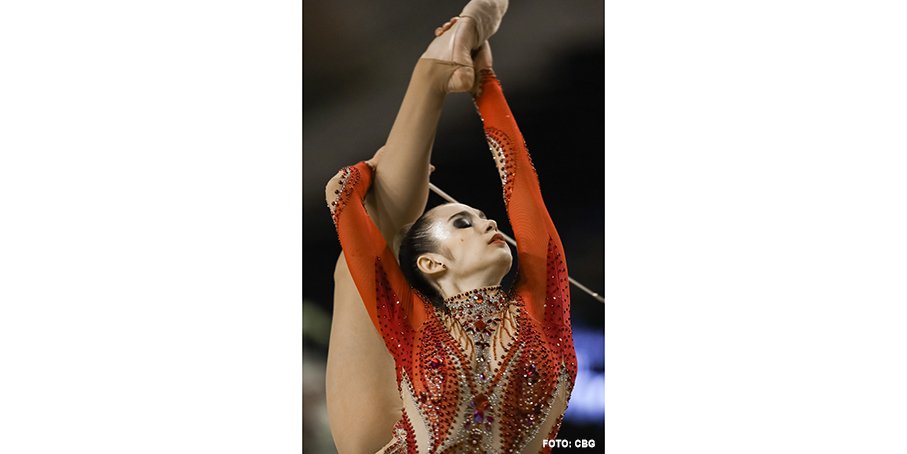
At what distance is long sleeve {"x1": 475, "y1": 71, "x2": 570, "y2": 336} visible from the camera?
2668mm

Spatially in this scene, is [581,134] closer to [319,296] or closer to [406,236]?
[406,236]

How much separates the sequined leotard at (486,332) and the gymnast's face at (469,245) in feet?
0.16

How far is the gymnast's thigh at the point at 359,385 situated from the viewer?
2.72m

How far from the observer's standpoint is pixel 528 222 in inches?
106

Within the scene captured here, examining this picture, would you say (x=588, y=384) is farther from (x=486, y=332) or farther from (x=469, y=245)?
(x=469, y=245)

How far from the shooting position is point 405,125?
2.76m

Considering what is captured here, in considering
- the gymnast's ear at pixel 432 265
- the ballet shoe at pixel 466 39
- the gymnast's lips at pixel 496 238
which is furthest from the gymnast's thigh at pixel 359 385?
the ballet shoe at pixel 466 39

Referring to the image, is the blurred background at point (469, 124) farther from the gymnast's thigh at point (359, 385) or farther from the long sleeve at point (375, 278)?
the long sleeve at point (375, 278)

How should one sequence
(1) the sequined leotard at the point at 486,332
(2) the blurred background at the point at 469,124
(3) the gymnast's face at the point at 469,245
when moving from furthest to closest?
(2) the blurred background at the point at 469,124 → (3) the gymnast's face at the point at 469,245 → (1) the sequined leotard at the point at 486,332

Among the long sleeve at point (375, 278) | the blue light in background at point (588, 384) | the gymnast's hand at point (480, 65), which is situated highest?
the gymnast's hand at point (480, 65)

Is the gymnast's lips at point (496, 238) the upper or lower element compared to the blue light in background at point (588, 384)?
upper

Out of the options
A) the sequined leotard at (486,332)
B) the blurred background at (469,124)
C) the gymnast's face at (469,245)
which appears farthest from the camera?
the blurred background at (469,124)

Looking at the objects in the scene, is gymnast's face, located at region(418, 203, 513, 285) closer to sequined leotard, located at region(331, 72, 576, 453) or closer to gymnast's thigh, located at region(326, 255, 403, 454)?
sequined leotard, located at region(331, 72, 576, 453)

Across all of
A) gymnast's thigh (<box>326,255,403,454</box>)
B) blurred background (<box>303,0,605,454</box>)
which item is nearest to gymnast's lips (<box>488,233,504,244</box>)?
blurred background (<box>303,0,605,454</box>)
